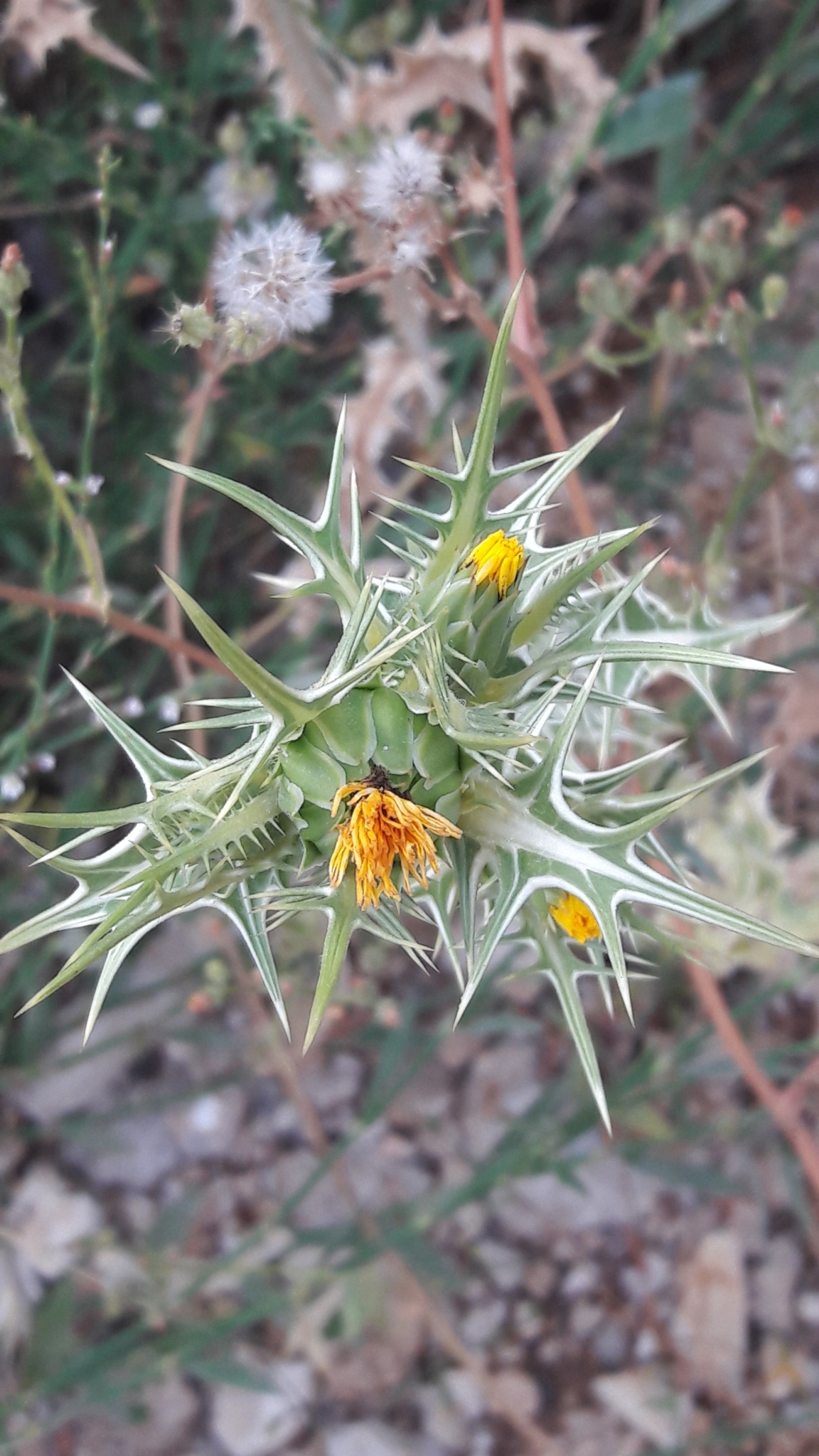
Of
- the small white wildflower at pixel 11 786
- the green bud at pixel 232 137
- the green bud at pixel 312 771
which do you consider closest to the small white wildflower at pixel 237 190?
the green bud at pixel 232 137

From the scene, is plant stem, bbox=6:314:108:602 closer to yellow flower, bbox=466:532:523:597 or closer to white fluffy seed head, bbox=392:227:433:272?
white fluffy seed head, bbox=392:227:433:272

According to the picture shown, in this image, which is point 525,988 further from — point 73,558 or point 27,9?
point 27,9

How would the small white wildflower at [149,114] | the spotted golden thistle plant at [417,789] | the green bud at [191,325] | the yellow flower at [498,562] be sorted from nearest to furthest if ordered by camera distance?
1. the spotted golden thistle plant at [417,789]
2. the yellow flower at [498,562]
3. the green bud at [191,325]
4. the small white wildflower at [149,114]

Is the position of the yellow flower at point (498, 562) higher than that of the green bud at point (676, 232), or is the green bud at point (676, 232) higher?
the yellow flower at point (498, 562)

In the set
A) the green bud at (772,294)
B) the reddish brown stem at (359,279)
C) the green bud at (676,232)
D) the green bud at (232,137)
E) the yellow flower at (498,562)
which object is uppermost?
the green bud at (232,137)

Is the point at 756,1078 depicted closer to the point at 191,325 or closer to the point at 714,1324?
the point at 714,1324

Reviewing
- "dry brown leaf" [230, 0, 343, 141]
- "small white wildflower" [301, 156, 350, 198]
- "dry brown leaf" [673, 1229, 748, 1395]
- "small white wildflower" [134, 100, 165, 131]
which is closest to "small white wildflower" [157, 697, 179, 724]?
"small white wildflower" [301, 156, 350, 198]

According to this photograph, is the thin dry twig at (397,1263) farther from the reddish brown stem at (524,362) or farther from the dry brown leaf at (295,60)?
the dry brown leaf at (295,60)

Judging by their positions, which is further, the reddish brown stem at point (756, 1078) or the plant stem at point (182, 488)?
the reddish brown stem at point (756, 1078)

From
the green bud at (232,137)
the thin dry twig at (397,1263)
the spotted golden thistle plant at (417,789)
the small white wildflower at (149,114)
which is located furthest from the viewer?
the thin dry twig at (397,1263)
